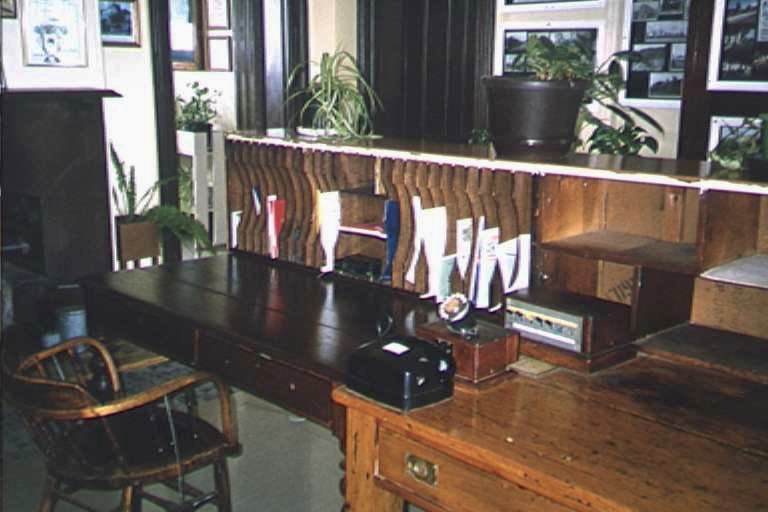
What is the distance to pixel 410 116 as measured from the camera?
460 cm

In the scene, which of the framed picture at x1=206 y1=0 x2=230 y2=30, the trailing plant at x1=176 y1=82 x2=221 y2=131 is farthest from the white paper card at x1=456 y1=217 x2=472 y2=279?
the framed picture at x1=206 y1=0 x2=230 y2=30

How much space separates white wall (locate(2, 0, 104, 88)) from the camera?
12.8ft

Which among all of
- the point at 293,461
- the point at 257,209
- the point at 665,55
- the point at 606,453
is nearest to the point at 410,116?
the point at 665,55

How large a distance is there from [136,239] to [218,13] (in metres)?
2.47

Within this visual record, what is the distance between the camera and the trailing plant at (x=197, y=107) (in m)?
6.32

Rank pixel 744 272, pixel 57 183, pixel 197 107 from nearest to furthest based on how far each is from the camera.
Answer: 1. pixel 744 272
2. pixel 57 183
3. pixel 197 107

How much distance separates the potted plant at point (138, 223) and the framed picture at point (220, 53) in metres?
2.04

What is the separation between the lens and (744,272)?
6.40ft

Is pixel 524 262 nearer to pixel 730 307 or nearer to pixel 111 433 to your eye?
pixel 730 307

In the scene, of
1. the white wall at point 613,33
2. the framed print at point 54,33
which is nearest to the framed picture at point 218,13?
the framed print at point 54,33

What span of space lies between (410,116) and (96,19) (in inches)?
65.3

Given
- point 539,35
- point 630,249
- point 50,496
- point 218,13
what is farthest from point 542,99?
point 218,13

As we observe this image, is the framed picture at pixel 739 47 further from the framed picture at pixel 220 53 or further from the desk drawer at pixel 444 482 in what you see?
the framed picture at pixel 220 53

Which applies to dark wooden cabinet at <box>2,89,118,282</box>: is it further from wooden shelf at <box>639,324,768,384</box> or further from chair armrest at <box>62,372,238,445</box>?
wooden shelf at <box>639,324,768,384</box>
